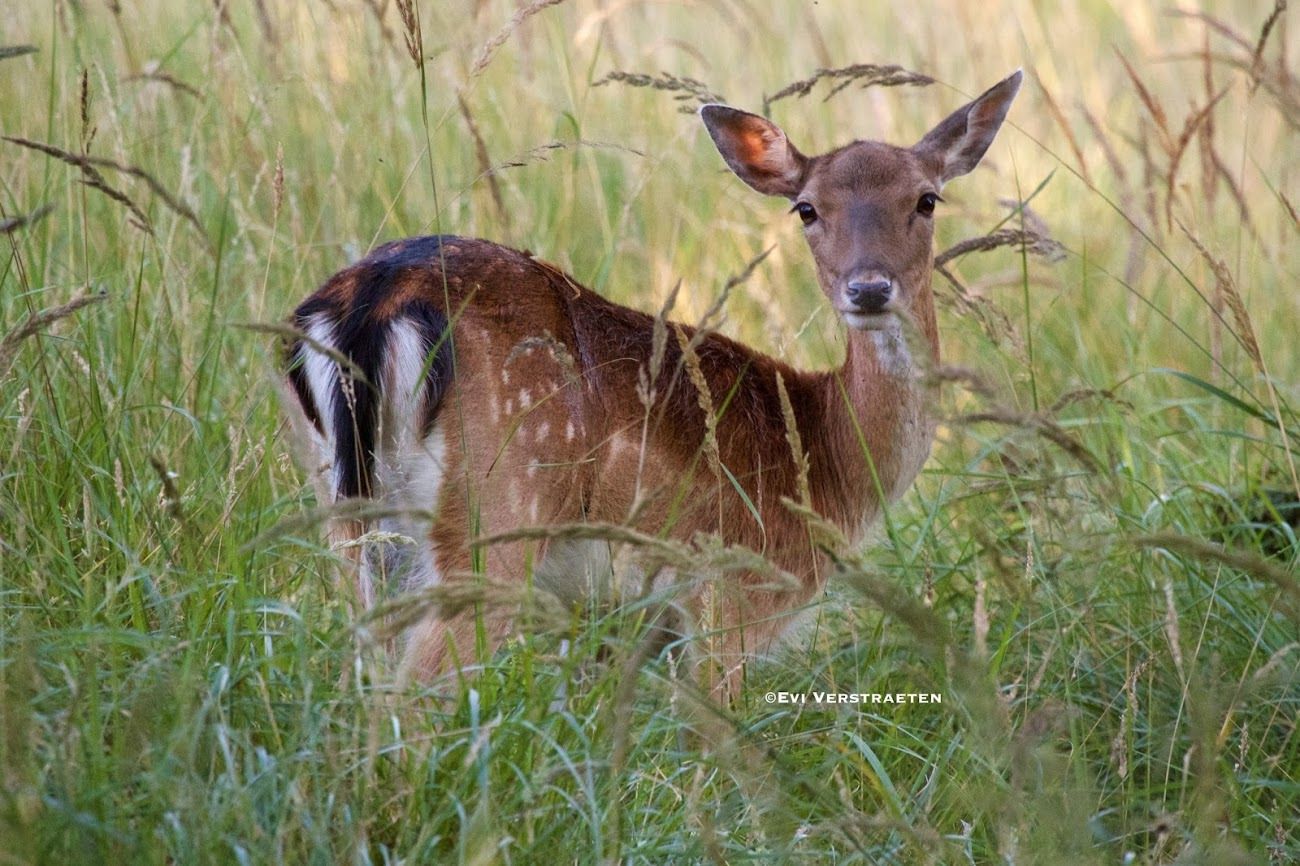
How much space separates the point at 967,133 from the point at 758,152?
0.59 meters

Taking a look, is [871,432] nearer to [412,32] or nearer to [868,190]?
[868,190]

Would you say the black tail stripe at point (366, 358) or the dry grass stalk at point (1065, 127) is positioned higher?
the dry grass stalk at point (1065, 127)

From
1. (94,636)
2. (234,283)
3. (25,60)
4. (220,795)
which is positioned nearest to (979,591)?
(220,795)

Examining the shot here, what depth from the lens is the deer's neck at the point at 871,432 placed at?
12.4ft

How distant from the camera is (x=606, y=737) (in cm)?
235

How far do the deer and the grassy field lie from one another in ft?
Result: 0.51

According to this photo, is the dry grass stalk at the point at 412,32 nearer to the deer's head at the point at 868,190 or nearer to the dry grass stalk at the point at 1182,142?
the deer's head at the point at 868,190

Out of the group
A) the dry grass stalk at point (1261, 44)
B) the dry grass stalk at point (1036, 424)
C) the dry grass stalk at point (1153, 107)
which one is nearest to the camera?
the dry grass stalk at point (1036, 424)

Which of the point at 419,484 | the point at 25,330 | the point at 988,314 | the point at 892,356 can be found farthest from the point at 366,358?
the point at 892,356

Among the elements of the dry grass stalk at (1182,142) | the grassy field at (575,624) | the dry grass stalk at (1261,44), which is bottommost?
the grassy field at (575,624)

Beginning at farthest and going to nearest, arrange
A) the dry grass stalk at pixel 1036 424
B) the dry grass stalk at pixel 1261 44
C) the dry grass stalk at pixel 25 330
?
the dry grass stalk at pixel 1261 44
the dry grass stalk at pixel 25 330
the dry grass stalk at pixel 1036 424

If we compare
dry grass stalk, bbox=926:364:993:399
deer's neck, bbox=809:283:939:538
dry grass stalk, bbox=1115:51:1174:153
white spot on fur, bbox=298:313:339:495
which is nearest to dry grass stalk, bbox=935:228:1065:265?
deer's neck, bbox=809:283:939:538

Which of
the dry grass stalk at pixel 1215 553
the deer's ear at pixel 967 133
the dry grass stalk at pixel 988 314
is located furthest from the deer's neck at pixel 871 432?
the dry grass stalk at pixel 1215 553

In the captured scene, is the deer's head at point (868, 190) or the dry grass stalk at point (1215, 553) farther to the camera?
the deer's head at point (868, 190)
